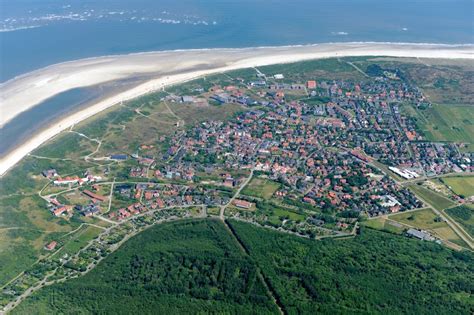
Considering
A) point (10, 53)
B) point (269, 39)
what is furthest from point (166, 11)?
point (10, 53)

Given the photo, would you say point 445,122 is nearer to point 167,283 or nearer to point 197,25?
point 167,283

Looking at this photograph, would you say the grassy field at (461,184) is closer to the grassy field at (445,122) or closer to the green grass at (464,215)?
the green grass at (464,215)

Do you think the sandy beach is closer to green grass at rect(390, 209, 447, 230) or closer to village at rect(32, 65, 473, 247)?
village at rect(32, 65, 473, 247)

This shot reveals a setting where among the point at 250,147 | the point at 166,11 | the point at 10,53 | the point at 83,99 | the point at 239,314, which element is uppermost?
the point at 166,11

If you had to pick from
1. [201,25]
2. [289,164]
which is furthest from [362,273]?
[201,25]

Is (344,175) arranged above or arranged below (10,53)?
below

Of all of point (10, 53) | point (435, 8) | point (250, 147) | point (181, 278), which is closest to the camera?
Result: point (181, 278)

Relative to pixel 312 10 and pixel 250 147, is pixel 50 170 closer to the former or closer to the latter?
pixel 250 147
